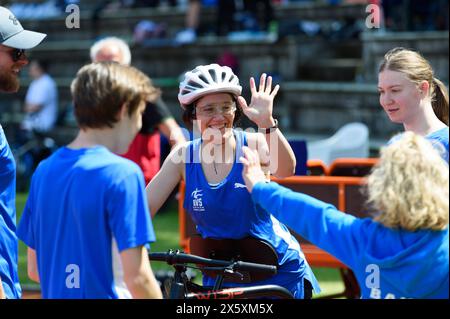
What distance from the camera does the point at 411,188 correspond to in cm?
307

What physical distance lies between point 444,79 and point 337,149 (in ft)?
12.4

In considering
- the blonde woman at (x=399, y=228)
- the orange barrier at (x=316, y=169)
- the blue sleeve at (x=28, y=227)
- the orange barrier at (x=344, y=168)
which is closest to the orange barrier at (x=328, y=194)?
the orange barrier at (x=344, y=168)

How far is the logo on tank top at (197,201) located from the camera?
4.19m

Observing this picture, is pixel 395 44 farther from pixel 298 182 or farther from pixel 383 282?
pixel 383 282

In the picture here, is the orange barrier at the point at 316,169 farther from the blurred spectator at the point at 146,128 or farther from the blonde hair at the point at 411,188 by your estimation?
the blonde hair at the point at 411,188

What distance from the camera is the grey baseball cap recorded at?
436 cm

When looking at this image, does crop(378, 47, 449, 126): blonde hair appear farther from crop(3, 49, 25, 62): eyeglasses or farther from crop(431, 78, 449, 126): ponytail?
crop(3, 49, 25, 62): eyeglasses

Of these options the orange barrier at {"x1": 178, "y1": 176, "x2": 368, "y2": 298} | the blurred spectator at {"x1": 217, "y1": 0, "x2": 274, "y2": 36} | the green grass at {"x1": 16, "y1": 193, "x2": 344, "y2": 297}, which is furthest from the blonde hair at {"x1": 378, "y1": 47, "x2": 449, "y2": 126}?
the blurred spectator at {"x1": 217, "y1": 0, "x2": 274, "y2": 36}

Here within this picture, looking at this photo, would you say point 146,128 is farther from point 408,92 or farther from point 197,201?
point 408,92

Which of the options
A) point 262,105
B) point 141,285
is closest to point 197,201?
point 262,105

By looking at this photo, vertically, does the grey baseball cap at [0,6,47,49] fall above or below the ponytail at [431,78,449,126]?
above

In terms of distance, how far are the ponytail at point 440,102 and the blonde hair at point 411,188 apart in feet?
5.18

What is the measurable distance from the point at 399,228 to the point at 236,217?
1189 millimetres

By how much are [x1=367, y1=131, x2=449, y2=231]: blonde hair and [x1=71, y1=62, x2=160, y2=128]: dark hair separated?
0.89 meters
